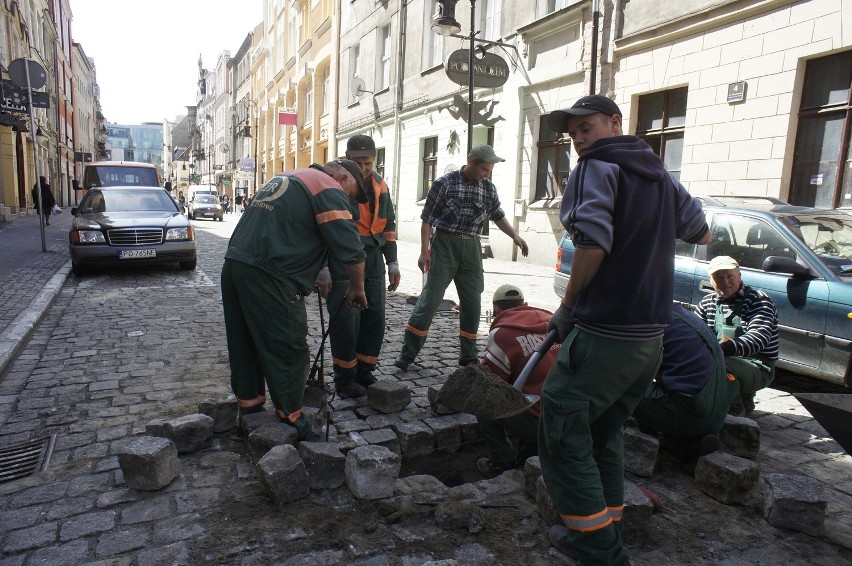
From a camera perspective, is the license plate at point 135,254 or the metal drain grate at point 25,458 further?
the license plate at point 135,254

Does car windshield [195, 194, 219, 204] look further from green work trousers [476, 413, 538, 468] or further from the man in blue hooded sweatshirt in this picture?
the man in blue hooded sweatshirt

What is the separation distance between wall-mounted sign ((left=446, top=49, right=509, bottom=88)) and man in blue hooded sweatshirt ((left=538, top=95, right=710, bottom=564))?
9.57 meters

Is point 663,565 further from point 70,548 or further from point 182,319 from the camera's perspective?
point 182,319

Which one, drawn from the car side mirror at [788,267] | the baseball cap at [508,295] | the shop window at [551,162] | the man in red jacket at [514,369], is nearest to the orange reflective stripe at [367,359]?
the baseball cap at [508,295]

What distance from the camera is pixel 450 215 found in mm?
5207

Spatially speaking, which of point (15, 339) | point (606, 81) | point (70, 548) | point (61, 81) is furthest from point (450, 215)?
point (61, 81)

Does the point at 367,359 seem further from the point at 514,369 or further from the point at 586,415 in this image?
the point at 586,415

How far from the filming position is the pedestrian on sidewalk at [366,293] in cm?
448

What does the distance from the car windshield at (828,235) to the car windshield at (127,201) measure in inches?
405

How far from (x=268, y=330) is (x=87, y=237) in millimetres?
8056

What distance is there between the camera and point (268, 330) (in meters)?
3.42

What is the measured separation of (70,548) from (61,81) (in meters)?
48.0

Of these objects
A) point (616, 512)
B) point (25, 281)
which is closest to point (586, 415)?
point (616, 512)

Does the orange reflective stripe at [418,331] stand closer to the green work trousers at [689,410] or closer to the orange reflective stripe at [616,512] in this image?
the green work trousers at [689,410]
